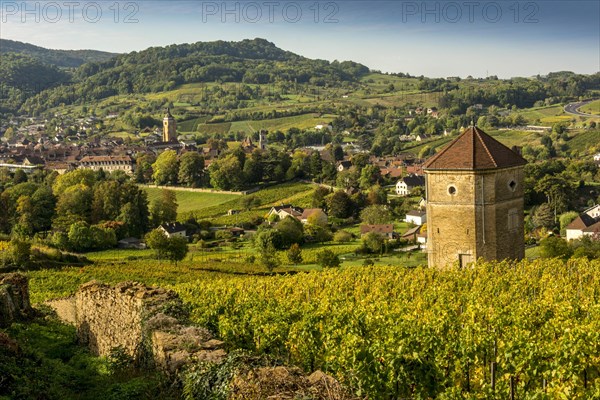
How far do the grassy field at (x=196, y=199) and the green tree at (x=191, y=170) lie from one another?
254cm

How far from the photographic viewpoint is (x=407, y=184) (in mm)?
86062

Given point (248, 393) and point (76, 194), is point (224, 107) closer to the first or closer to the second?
point (76, 194)

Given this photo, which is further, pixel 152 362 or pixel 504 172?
pixel 504 172

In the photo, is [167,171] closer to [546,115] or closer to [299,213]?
[299,213]

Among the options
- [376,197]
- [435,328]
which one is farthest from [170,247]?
[435,328]

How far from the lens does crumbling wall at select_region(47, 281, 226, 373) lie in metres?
11.3

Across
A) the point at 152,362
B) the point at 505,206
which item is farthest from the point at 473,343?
the point at 505,206

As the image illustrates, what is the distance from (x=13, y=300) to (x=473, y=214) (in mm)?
14703

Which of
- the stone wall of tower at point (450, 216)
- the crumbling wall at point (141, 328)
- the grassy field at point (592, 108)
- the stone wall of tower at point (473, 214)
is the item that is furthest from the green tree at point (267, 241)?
the grassy field at point (592, 108)

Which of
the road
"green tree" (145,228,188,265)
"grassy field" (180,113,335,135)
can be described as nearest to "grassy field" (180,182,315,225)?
"green tree" (145,228,188,265)

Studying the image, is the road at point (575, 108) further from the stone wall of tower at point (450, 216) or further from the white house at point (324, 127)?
the stone wall of tower at point (450, 216)

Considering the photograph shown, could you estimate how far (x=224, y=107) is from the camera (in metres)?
195

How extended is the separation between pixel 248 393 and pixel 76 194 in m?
63.3

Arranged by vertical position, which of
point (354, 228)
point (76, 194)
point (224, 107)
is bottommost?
point (354, 228)
